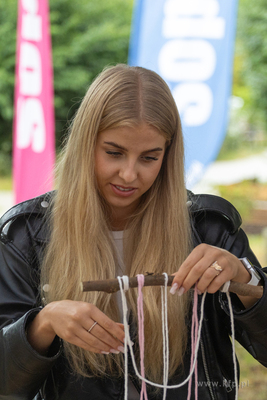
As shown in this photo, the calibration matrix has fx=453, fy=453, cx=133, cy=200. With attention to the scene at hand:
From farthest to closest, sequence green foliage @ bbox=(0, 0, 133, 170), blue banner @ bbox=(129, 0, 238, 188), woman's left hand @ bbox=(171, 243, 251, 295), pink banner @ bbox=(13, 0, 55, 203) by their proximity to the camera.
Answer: green foliage @ bbox=(0, 0, 133, 170)
pink banner @ bbox=(13, 0, 55, 203)
blue banner @ bbox=(129, 0, 238, 188)
woman's left hand @ bbox=(171, 243, 251, 295)

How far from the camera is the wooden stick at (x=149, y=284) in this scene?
3.59ft

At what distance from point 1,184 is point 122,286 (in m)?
11.5

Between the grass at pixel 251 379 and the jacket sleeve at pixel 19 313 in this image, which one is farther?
the grass at pixel 251 379

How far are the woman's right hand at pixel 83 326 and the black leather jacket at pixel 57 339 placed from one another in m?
0.11

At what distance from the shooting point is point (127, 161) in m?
1.41

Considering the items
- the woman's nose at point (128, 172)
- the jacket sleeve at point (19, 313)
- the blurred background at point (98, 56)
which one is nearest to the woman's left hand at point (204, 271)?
the woman's nose at point (128, 172)

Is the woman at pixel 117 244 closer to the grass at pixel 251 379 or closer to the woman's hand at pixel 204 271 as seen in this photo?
the woman's hand at pixel 204 271

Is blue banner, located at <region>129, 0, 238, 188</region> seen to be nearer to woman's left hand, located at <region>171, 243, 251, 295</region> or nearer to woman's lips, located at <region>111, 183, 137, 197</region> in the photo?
woman's lips, located at <region>111, 183, 137, 197</region>

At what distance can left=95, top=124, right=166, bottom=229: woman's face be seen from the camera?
140 cm

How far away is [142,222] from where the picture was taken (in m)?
1.62

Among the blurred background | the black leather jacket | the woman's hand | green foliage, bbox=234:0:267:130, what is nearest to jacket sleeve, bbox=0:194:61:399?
the black leather jacket

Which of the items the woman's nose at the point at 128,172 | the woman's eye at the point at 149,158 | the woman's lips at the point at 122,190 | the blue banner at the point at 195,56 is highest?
the blue banner at the point at 195,56

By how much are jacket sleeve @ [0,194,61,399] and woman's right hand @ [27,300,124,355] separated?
9 centimetres

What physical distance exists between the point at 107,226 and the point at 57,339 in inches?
17.2
